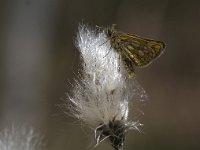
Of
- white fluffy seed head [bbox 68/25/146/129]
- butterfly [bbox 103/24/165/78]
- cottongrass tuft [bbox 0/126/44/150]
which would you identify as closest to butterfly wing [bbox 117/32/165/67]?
butterfly [bbox 103/24/165/78]

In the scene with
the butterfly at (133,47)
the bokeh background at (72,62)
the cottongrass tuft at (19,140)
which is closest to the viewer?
the cottongrass tuft at (19,140)

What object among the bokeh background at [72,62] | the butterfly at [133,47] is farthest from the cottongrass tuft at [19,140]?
the bokeh background at [72,62]

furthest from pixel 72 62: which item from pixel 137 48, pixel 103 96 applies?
pixel 103 96

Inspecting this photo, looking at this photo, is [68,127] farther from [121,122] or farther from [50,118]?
[121,122]

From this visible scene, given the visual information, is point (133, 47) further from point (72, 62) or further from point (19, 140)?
point (72, 62)

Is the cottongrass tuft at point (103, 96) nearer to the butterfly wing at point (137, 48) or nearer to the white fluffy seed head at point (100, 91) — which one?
the white fluffy seed head at point (100, 91)
